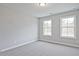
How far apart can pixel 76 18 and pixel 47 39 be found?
9.79 feet

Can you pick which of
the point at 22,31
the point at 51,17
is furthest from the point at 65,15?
the point at 22,31

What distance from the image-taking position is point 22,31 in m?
4.98

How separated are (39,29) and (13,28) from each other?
10.4 feet

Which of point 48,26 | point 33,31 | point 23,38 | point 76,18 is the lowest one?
point 23,38

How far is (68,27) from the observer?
510 cm

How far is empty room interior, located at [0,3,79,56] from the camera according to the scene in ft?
11.8

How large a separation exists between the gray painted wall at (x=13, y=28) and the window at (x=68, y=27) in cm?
261

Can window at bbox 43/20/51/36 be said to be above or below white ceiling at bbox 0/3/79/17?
below

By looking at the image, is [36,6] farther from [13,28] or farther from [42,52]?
[42,52]

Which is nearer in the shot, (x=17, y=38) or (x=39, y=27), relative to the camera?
(x=17, y=38)

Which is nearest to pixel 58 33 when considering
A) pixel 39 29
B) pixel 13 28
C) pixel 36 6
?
pixel 39 29

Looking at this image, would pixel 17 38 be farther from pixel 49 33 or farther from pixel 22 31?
pixel 49 33

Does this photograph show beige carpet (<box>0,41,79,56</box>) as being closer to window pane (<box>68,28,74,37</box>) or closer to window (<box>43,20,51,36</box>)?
window pane (<box>68,28,74,37</box>)

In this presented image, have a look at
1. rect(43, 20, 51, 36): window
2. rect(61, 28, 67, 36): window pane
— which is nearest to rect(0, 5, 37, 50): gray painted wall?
rect(43, 20, 51, 36): window
